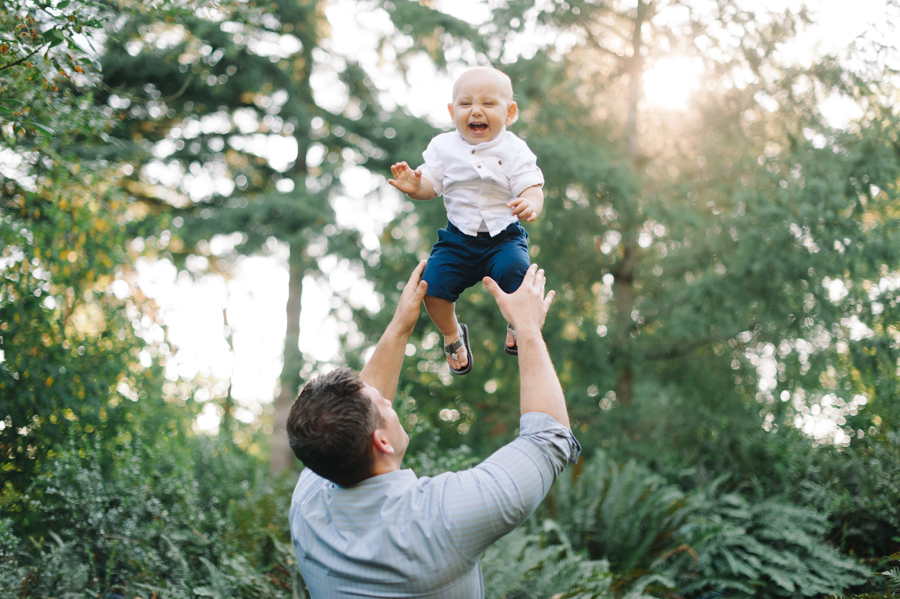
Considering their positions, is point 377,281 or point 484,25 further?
point 377,281

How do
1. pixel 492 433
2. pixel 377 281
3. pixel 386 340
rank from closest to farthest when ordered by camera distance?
1. pixel 386 340
2. pixel 377 281
3. pixel 492 433

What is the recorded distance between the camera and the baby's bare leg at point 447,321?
2348 millimetres

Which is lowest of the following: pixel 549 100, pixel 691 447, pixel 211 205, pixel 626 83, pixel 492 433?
pixel 492 433

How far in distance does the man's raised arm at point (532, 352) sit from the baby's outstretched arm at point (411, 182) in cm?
46

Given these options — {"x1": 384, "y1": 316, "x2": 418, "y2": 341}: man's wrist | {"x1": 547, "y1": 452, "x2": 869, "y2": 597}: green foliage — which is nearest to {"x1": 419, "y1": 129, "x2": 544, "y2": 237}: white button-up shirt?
{"x1": 384, "y1": 316, "x2": 418, "y2": 341}: man's wrist

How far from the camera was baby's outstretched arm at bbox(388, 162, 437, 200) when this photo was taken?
2205mm

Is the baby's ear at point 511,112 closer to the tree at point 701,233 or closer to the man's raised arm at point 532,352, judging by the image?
the man's raised arm at point 532,352

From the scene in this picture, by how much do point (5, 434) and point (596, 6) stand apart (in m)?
7.66

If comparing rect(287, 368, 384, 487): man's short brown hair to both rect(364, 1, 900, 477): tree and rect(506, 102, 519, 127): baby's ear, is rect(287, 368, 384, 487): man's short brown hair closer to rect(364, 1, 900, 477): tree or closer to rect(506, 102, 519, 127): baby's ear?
rect(506, 102, 519, 127): baby's ear

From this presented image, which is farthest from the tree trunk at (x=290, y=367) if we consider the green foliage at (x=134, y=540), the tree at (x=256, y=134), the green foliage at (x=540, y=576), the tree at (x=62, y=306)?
the green foliage at (x=540, y=576)

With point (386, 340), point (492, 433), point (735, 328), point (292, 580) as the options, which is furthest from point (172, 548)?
point (735, 328)

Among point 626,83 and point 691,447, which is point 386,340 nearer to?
point 691,447

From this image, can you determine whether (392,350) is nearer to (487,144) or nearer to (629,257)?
(487,144)

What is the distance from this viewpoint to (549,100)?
7.89m
